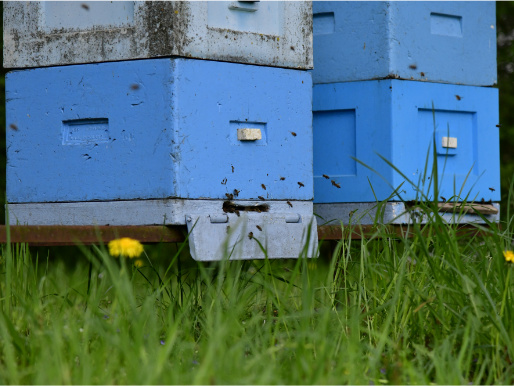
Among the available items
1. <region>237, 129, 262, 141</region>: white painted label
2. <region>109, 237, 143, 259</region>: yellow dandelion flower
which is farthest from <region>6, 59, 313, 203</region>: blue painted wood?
<region>109, 237, 143, 259</region>: yellow dandelion flower

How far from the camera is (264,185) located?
10.9 ft

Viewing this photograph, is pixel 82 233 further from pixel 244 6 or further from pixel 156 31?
pixel 244 6

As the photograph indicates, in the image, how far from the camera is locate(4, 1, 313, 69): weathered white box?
10.2 ft

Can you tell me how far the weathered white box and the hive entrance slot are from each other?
0.59m

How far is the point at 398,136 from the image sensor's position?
379cm

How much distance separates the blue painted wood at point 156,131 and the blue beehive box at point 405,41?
50 cm

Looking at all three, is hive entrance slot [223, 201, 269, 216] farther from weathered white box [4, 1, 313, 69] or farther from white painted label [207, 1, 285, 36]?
white painted label [207, 1, 285, 36]

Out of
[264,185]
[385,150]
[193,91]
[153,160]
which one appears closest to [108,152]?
[153,160]

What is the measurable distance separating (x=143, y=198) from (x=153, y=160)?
0.50 feet

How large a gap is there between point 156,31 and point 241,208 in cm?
78

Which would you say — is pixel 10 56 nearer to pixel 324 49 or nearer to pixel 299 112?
pixel 299 112

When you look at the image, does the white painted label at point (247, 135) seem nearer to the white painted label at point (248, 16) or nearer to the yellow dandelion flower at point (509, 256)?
the white painted label at point (248, 16)

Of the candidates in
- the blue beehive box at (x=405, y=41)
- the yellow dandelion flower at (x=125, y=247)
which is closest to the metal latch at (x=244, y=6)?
the blue beehive box at (x=405, y=41)

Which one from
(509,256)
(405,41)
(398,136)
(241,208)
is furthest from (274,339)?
(405,41)
